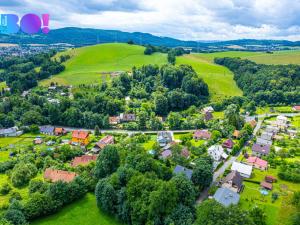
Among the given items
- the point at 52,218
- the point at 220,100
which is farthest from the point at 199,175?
the point at 220,100

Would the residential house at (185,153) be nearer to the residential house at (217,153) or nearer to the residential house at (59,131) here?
the residential house at (217,153)

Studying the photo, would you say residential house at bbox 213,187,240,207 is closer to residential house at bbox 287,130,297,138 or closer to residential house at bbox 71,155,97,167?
residential house at bbox 71,155,97,167

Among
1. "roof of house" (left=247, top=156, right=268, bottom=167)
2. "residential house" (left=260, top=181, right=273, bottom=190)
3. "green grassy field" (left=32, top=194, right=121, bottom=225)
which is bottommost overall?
"green grassy field" (left=32, top=194, right=121, bottom=225)

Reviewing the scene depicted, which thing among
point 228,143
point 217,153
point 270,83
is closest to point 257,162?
point 217,153

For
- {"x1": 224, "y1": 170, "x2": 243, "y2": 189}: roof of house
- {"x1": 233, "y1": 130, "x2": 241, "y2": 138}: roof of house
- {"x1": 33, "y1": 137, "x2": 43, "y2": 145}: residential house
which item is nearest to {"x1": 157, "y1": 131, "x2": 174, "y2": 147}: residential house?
{"x1": 233, "y1": 130, "x2": 241, "y2": 138}: roof of house

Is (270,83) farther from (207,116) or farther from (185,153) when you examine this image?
(185,153)

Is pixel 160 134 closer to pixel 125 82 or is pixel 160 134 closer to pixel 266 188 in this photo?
pixel 266 188

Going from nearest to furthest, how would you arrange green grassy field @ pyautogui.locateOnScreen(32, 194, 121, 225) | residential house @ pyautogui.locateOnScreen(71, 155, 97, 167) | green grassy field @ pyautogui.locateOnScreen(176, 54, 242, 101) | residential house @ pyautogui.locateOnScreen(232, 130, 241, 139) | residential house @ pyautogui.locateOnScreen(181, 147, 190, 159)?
green grassy field @ pyautogui.locateOnScreen(32, 194, 121, 225) → residential house @ pyautogui.locateOnScreen(71, 155, 97, 167) → residential house @ pyautogui.locateOnScreen(181, 147, 190, 159) → residential house @ pyautogui.locateOnScreen(232, 130, 241, 139) → green grassy field @ pyautogui.locateOnScreen(176, 54, 242, 101)
